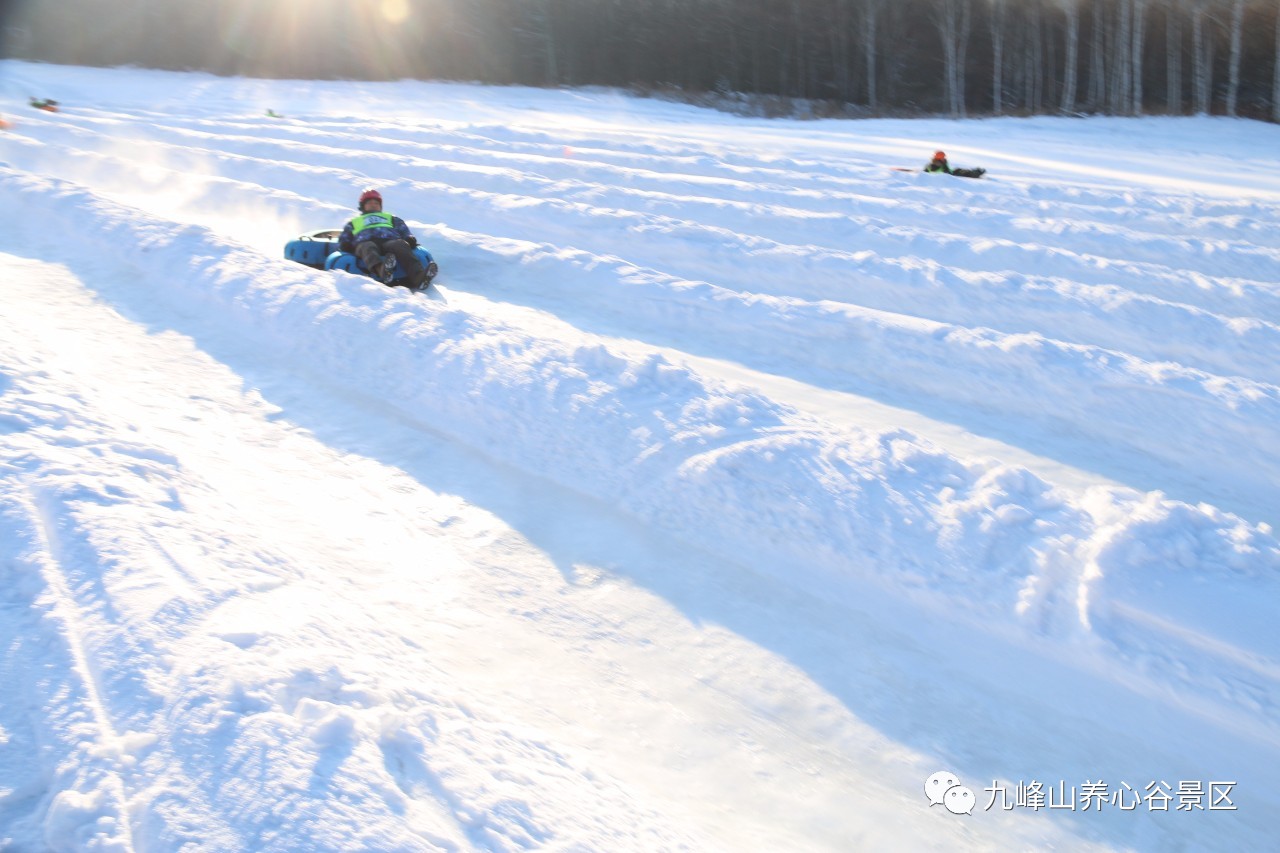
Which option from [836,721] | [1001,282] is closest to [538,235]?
[1001,282]

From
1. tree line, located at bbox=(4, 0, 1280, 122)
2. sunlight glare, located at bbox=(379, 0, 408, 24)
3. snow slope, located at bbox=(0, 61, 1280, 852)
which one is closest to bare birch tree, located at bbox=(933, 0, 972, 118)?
tree line, located at bbox=(4, 0, 1280, 122)

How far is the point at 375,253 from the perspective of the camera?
7.57 m

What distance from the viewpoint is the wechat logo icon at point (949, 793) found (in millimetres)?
2852

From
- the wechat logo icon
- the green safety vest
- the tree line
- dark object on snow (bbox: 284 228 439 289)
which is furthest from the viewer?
the tree line

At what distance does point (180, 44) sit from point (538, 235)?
103 feet

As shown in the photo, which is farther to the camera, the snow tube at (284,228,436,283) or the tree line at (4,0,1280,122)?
the tree line at (4,0,1280,122)

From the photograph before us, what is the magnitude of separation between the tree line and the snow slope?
85.4ft

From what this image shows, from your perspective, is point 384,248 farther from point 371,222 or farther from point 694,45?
point 694,45

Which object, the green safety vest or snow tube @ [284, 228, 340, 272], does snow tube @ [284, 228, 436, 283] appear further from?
the green safety vest

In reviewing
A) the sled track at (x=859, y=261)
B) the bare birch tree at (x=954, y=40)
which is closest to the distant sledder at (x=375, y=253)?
the sled track at (x=859, y=261)

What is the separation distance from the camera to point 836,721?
10.4 ft

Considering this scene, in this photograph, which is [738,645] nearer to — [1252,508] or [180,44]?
[1252,508]

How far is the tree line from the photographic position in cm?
3294

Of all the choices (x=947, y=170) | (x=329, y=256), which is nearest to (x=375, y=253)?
(x=329, y=256)
